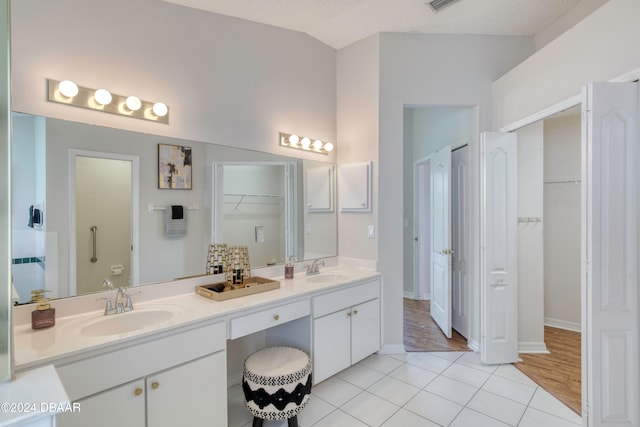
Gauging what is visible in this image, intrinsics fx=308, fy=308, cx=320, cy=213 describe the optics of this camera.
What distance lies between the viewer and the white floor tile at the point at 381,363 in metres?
2.68

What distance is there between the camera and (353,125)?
3.16 meters

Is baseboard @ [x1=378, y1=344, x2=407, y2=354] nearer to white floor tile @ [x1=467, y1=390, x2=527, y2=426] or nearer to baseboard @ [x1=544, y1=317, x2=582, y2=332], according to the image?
white floor tile @ [x1=467, y1=390, x2=527, y2=426]

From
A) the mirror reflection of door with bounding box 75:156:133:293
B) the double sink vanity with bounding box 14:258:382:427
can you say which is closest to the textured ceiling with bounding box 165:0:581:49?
the mirror reflection of door with bounding box 75:156:133:293

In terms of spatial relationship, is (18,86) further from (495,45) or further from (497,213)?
(495,45)

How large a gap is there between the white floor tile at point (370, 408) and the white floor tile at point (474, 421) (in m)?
0.39

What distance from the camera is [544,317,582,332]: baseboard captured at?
3467 millimetres

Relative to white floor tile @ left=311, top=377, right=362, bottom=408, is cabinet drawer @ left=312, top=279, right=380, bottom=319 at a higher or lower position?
higher

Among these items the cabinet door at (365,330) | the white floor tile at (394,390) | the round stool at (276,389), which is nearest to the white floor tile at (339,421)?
the round stool at (276,389)

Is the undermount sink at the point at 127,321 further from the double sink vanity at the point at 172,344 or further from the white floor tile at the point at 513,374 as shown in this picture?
the white floor tile at the point at 513,374

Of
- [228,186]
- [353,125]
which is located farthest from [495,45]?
[228,186]

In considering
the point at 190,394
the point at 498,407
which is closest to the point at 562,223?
the point at 498,407

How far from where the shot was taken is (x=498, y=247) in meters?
2.71

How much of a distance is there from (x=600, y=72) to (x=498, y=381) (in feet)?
7.56

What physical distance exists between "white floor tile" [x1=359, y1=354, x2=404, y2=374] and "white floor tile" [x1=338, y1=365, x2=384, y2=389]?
0.06 m
